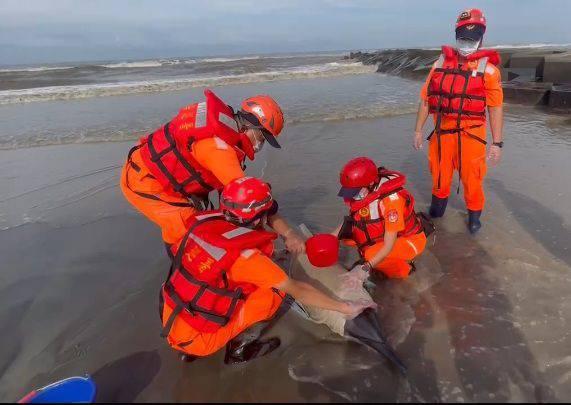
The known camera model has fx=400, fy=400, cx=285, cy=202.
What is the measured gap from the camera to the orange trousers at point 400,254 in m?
3.37

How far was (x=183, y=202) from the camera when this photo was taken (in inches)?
126

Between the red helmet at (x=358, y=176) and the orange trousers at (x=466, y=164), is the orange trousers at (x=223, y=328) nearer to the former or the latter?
the red helmet at (x=358, y=176)

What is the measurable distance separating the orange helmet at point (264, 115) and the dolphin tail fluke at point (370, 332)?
135cm

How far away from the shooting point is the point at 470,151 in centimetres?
397

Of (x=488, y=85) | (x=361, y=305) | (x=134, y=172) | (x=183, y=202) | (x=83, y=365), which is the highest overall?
(x=488, y=85)

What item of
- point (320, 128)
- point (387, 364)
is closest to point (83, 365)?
point (387, 364)

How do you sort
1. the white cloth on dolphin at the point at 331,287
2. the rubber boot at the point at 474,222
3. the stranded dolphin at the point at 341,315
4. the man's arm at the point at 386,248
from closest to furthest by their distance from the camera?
the stranded dolphin at the point at 341,315 → the white cloth on dolphin at the point at 331,287 → the man's arm at the point at 386,248 → the rubber boot at the point at 474,222

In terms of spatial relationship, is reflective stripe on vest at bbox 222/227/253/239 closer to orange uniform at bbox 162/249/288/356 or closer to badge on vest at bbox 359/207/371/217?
orange uniform at bbox 162/249/288/356

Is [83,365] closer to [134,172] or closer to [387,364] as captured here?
[134,172]

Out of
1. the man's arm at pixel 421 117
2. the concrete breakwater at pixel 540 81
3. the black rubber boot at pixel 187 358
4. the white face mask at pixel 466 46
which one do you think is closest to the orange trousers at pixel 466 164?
the man's arm at pixel 421 117

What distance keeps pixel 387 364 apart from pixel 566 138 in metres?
6.89

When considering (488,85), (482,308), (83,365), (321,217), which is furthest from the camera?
(321,217)

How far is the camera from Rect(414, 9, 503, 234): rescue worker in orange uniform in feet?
12.6

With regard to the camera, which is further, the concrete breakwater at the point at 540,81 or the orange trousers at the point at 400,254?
the concrete breakwater at the point at 540,81
